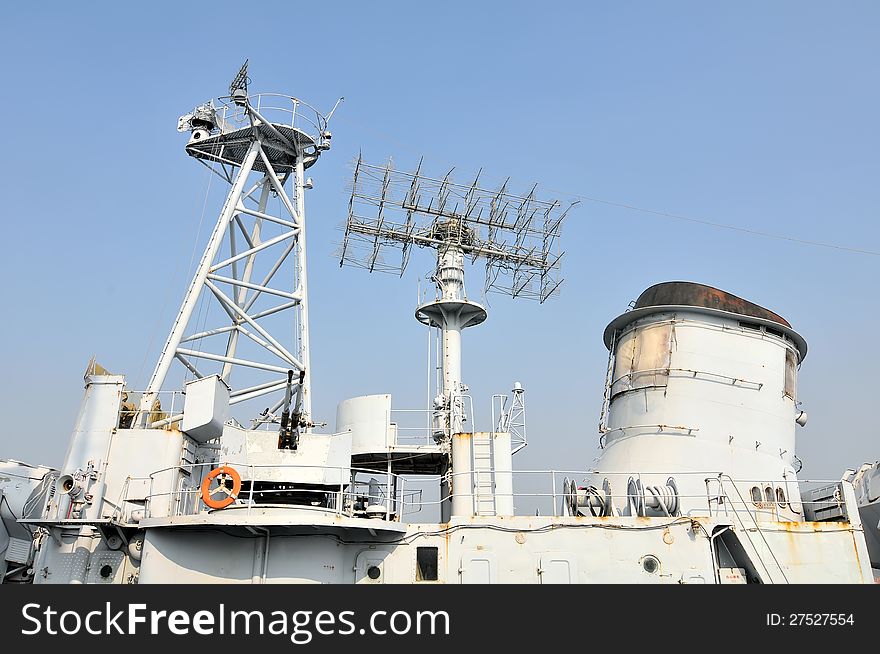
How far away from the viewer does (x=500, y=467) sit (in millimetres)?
15031

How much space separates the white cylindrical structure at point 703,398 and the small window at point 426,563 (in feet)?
15.8

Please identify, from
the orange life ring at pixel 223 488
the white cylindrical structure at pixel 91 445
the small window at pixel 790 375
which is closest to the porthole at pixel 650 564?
the small window at pixel 790 375

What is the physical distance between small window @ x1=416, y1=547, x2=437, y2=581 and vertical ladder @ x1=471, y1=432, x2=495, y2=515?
1.42m

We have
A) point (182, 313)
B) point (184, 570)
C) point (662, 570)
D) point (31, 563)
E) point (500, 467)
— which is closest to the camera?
point (184, 570)

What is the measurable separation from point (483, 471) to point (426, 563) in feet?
7.44

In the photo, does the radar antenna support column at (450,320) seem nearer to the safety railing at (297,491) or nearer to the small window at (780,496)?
the safety railing at (297,491)

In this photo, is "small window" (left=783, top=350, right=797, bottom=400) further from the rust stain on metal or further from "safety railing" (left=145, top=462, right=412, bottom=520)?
"safety railing" (left=145, top=462, right=412, bottom=520)

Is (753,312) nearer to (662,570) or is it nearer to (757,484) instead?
(757,484)

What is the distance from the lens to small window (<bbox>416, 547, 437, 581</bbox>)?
13.1 m

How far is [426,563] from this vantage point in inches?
518

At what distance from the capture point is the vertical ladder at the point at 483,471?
48.1 feet

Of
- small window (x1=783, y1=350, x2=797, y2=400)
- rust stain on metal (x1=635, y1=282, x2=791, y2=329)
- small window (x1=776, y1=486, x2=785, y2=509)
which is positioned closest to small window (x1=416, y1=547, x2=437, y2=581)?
small window (x1=776, y1=486, x2=785, y2=509)

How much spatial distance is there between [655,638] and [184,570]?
7.98 m

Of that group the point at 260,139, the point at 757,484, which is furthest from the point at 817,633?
the point at 260,139
